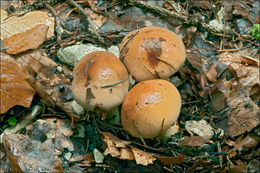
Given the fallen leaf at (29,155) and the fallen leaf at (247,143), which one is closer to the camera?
the fallen leaf at (29,155)

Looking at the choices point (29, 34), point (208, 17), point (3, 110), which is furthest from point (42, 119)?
point (208, 17)

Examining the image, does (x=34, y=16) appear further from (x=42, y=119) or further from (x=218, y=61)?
(x=218, y=61)

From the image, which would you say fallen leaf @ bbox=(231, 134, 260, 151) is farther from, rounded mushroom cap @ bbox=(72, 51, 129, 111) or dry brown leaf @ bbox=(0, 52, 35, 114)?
dry brown leaf @ bbox=(0, 52, 35, 114)

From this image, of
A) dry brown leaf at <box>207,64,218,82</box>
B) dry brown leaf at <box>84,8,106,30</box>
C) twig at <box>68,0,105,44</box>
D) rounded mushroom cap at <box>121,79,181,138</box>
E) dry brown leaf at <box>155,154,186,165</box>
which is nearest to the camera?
rounded mushroom cap at <box>121,79,181,138</box>

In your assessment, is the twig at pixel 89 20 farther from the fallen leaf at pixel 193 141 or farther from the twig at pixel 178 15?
the fallen leaf at pixel 193 141

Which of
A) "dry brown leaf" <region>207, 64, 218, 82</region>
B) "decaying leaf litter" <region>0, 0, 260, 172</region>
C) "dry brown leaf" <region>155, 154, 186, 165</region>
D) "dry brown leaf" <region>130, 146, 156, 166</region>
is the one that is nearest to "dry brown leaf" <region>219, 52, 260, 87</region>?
"decaying leaf litter" <region>0, 0, 260, 172</region>

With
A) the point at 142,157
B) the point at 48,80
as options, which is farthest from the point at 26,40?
the point at 142,157

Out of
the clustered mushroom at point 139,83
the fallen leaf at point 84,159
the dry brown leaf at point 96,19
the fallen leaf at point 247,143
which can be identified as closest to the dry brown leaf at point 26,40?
the dry brown leaf at point 96,19
